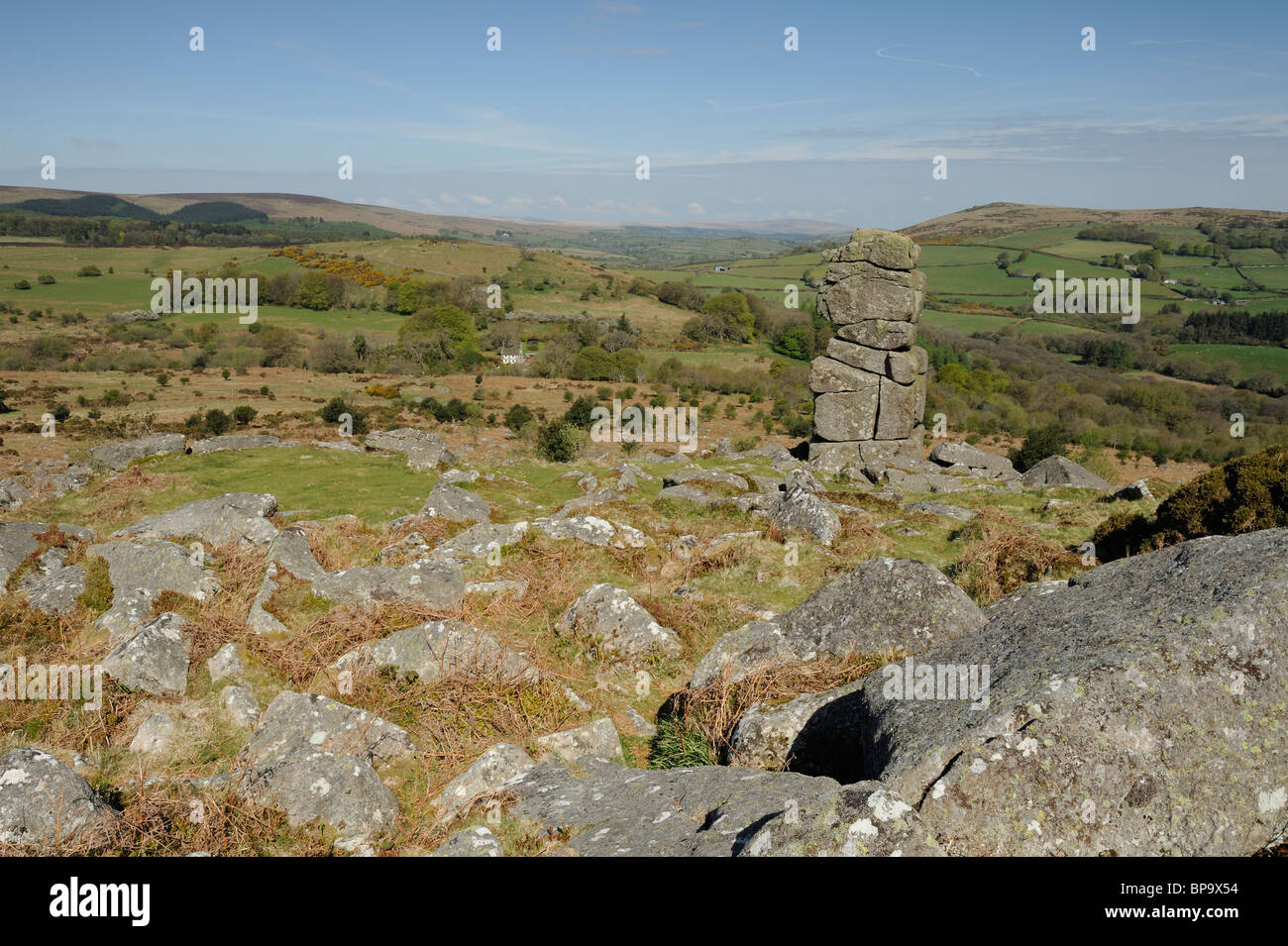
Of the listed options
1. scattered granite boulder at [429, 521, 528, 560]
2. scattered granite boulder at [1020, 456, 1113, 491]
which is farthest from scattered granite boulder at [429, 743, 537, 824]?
scattered granite boulder at [1020, 456, 1113, 491]

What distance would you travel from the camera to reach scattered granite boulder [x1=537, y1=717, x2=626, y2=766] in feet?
24.2

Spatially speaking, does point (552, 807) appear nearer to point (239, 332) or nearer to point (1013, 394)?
point (1013, 394)

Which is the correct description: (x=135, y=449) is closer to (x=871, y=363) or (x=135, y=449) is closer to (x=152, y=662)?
(x=152, y=662)

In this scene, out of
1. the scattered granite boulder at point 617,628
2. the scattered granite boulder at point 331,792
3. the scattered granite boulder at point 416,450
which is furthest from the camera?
the scattered granite boulder at point 416,450

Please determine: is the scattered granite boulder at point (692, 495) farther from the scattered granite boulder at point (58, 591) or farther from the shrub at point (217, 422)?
the shrub at point (217, 422)

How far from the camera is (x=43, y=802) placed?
17.8ft

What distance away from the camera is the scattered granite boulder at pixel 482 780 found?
6.22 meters

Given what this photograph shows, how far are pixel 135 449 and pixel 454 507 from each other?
23.8 m

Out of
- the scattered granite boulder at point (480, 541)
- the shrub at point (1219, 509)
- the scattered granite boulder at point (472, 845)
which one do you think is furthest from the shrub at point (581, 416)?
the scattered granite boulder at point (472, 845)

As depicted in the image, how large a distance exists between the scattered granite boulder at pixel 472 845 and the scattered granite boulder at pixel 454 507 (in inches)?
433

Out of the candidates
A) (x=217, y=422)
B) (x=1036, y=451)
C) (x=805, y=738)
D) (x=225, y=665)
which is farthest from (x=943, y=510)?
(x=217, y=422)

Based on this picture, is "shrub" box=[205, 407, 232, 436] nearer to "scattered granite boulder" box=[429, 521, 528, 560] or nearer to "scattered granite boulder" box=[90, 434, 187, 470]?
"scattered granite boulder" box=[90, 434, 187, 470]
